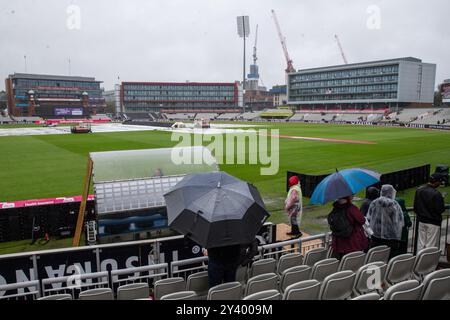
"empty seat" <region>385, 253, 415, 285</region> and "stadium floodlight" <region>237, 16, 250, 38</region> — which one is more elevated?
"stadium floodlight" <region>237, 16, 250, 38</region>

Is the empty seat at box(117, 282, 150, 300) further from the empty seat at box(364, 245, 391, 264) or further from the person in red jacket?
the empty seat at box(364, 245, 391, 264)

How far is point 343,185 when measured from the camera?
19.9 ft

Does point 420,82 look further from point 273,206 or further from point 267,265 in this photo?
point 267,265

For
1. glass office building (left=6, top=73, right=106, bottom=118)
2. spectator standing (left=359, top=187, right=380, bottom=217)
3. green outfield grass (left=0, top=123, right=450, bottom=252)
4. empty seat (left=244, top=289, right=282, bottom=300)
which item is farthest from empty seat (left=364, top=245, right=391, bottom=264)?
glass office building (left=6, top=73, right=106, bottom=118)

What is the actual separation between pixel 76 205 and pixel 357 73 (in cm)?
12455

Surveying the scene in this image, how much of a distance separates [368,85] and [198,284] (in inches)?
4895

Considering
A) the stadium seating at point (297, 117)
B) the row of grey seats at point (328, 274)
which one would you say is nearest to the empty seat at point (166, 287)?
the row of grey seats at point (328, 274)

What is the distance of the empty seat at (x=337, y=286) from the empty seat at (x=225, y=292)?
41.1 inches

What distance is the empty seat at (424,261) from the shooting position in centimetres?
546

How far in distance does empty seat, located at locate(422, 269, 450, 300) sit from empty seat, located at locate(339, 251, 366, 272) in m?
1.32

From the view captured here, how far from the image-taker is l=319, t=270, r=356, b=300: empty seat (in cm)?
435

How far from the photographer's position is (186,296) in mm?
4090
